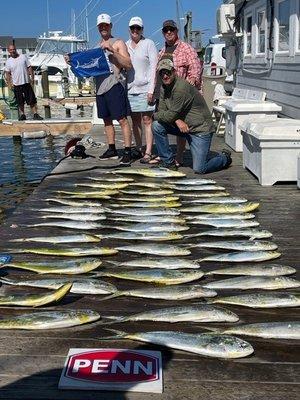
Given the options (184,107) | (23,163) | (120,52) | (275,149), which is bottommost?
(23,163)

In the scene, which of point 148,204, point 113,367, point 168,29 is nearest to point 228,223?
point 148,204

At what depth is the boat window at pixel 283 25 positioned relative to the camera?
862cm

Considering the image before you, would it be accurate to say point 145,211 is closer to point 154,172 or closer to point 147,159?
point 154,172

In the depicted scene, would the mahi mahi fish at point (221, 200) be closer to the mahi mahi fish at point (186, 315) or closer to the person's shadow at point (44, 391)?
the mahi mahi fish at point (186, 315)

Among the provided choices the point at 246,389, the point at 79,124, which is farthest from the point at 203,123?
the point at 79,124

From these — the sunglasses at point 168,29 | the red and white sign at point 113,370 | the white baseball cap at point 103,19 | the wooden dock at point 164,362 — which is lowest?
the wooden dock at point 164,362

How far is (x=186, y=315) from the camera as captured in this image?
3018mm

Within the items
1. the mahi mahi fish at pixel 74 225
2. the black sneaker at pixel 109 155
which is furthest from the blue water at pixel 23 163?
the mahi mahi fish at pixel 74 225

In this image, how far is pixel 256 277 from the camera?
3.56 meters

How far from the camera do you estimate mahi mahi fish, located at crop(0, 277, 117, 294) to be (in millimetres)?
3434

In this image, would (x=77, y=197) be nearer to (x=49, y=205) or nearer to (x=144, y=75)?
(x=49, y=205)

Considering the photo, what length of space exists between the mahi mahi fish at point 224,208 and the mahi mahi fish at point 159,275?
5.36ft

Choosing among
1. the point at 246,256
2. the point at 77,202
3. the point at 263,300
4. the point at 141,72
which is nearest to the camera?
the point at 263,300

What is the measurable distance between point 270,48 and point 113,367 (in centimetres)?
833
